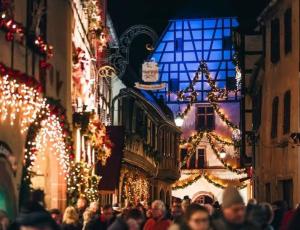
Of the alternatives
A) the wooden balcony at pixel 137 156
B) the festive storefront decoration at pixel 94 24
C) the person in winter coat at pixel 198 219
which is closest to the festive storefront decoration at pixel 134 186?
the wooden balcony at pixel 137 156

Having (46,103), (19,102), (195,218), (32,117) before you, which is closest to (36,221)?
(195,218)

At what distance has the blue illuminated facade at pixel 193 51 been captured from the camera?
66.6 meters

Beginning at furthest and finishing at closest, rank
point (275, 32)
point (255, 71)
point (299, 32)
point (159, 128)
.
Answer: point (159, 128) < point (255, 71) < point (275, 32) < point (299, 32)

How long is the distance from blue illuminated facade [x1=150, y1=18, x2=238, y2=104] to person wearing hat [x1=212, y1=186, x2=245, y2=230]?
56.5 m

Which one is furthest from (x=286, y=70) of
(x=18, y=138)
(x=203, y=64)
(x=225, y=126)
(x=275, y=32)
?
(x=225, y=126)

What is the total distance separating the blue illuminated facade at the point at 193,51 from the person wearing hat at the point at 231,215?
56.5 m

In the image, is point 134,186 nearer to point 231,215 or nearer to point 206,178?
point 206,178

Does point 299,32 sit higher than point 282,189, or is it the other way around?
point 299,32

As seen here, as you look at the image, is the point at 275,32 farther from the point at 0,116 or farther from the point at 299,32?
the point at 0,116

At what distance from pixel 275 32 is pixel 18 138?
14242mm

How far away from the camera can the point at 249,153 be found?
42219 mm

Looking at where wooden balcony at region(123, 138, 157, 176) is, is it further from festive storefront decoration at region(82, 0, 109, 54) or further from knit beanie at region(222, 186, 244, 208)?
knit beanie at region(222, 186, 244, 208)

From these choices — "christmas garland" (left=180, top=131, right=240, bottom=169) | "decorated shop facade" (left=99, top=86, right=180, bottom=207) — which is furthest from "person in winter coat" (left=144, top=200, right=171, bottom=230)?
"christmas garland" (left=180, top=131, right=240, bottom=169)

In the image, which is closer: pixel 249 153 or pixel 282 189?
pixel 282 189
